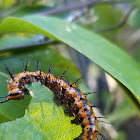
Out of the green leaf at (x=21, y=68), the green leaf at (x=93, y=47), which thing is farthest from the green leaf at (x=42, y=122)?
the green leaf at (x=93, y=47)

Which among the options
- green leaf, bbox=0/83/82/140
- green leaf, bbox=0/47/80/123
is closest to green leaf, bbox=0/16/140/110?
green leaf, bbox=0/47/80/123

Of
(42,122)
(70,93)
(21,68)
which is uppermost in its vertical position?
(21,68)

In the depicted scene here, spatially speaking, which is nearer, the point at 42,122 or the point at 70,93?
the point at 42,122

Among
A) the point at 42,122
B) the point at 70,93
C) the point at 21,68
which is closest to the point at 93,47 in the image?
the point at 70,93

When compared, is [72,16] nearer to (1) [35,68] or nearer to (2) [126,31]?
(2) [126,31]

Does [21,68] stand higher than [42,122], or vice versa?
[21,68]

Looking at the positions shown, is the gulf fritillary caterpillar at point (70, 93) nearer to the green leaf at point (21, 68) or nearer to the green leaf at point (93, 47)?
the green leaf at point (21, 68)

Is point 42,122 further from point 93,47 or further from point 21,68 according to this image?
point 93,47
